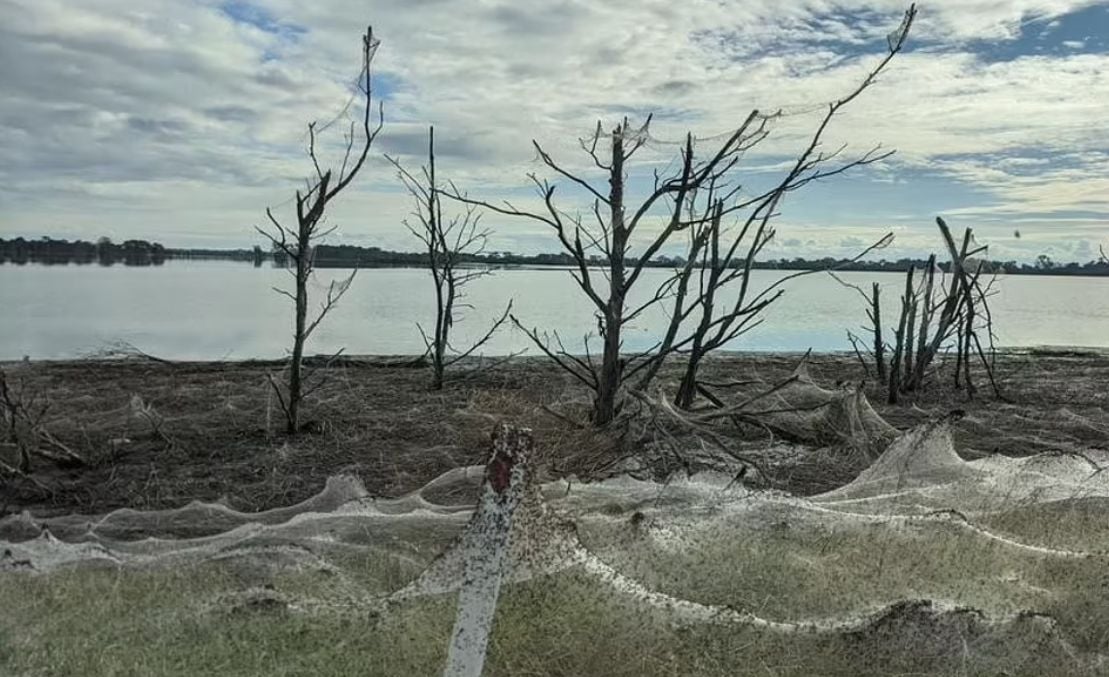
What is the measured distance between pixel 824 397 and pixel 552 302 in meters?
27.8

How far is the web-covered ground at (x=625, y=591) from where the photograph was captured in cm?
329

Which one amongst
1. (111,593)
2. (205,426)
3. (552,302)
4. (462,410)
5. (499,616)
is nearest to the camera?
(499,616)

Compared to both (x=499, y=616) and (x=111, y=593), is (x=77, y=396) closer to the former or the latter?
(x=111, y=593)

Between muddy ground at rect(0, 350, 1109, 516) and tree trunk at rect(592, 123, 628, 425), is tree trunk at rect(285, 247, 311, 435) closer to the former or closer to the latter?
muddy ground at rect(0, 350, 1109, 516)

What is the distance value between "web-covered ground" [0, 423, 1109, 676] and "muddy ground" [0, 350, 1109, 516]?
76.1 inches

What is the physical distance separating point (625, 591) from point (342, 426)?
6.59m

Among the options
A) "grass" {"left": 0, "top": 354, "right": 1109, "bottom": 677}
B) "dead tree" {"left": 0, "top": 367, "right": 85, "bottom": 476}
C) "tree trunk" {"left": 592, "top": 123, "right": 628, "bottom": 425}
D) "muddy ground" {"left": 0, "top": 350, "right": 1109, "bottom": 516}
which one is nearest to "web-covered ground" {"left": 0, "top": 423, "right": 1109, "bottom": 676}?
"grass" {"left": 0, "top": 354, "right": 1109, "bottom": 677}

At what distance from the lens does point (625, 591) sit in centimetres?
343

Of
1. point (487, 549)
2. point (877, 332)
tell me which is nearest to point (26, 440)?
point (487, 549)

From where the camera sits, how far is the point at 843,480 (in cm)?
758

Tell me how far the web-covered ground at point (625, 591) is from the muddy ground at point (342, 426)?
1.93 metres

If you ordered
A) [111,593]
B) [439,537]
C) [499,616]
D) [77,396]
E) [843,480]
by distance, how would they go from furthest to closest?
[77,396] < [843,480] < [439,537] < [111,593] < [499,616]

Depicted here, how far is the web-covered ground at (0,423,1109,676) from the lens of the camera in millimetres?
3285

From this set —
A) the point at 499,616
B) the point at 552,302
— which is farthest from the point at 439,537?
the point at 552,302
